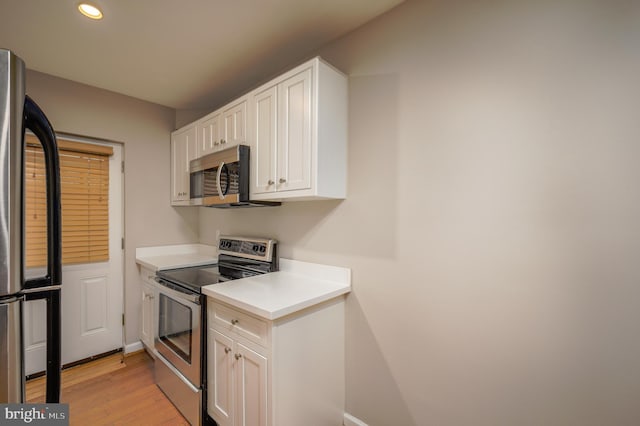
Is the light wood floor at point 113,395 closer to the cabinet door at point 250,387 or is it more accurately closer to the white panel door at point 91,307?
the white panel door at point 91,307

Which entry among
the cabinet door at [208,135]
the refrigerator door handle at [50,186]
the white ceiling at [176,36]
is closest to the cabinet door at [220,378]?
the refrigerator door handle at [50,186]

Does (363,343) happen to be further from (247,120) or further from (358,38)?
(358,38)

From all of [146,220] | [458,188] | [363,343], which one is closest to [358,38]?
[458,188]

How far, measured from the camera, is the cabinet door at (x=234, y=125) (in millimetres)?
2066

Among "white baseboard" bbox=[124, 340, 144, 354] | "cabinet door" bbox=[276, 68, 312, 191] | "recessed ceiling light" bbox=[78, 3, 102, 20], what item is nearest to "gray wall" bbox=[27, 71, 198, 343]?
"white baseboard" bbox=[124, 340, 144, 354]

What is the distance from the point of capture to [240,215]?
273 cm

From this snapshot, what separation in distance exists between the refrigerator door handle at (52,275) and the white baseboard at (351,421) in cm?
166

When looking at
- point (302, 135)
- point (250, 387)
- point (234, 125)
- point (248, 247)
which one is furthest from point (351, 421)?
point (234, 125)

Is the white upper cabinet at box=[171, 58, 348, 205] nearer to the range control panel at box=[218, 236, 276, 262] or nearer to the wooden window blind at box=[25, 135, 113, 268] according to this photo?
the range control panel at box=[218, 236, 276, 262]

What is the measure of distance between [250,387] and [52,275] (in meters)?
1.16

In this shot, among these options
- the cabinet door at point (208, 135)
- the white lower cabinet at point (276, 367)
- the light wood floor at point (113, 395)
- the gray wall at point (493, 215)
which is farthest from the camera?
the cabinet door at point (208, 135)

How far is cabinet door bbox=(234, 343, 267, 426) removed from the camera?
141cm

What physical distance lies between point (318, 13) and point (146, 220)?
2.59m

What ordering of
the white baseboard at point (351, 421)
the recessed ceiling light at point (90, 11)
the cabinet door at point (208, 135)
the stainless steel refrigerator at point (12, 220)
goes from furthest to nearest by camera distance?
the cabinet door at point (208, 135) → the white baseboard at point (351, 421) → the recessed ceiling light at point (90, 11) → the stainless steel refrigerator at point (12, 220)
